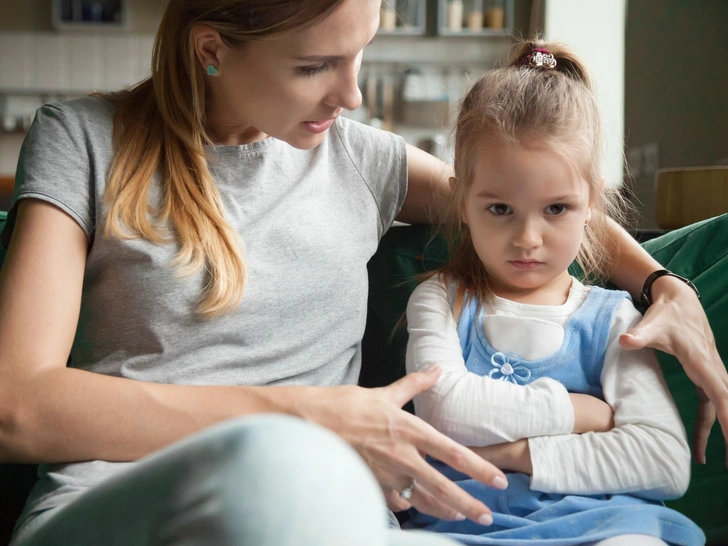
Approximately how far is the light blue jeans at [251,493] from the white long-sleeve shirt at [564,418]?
0.43m

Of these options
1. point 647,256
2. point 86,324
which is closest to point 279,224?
point 86,324

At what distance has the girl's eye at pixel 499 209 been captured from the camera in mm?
1075

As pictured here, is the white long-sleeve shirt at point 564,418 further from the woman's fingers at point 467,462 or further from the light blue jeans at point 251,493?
the light blue jeans at point 251,493

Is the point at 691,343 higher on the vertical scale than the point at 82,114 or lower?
lower

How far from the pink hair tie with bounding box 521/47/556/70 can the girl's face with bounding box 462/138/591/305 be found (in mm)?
185

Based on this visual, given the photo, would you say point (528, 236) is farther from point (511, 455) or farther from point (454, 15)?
point (454, 15)

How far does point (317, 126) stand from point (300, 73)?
8 centimetres

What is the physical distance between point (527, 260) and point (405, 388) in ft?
0.90

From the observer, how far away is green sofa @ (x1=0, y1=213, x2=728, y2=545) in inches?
45.6

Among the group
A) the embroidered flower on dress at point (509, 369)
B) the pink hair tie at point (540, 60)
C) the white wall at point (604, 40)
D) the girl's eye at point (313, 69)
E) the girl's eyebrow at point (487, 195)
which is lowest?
the embroidered flower on dress at point (509, 369)

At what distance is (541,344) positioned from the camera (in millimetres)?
1050

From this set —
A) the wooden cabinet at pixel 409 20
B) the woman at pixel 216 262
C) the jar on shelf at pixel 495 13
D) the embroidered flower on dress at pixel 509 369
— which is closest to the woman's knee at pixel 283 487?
the woman at pixel 216 262

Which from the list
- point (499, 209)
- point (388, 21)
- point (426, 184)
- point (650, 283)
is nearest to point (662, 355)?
point (650, 283)

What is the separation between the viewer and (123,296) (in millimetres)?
1014
